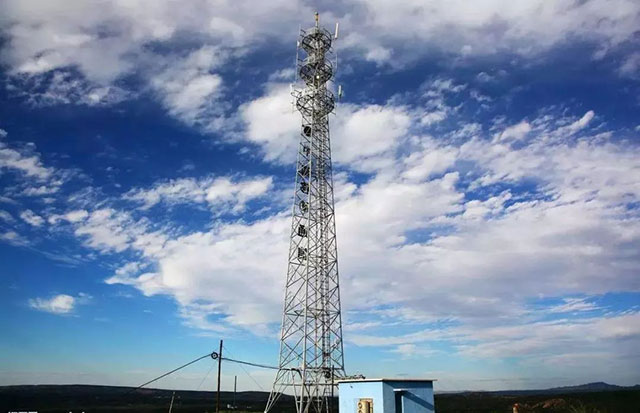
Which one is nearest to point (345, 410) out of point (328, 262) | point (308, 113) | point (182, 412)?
point (328, 262)

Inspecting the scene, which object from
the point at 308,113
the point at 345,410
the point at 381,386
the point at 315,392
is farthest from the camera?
the point at 308,113

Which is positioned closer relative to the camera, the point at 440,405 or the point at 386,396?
the point at 386,396

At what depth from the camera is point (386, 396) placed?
2241cm

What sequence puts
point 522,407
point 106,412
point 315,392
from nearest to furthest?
point 315,392 → point 522,407 → point 106,412

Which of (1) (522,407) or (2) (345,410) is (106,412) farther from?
(2) (345,410)

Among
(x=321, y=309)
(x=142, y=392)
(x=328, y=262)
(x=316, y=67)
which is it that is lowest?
(x=142, y=392)

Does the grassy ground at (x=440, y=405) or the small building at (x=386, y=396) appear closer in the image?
the small building at (x=386, y=396)

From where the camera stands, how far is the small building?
22469mm

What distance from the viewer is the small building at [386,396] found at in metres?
22.5

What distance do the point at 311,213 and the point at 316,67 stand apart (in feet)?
34.3

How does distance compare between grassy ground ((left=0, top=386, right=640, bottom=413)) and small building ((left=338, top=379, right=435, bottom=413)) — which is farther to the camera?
grassy ground ((left=0, top=386, right=640, bottom=413))

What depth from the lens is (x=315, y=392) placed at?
2761 cm

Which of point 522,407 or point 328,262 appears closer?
point 328,262

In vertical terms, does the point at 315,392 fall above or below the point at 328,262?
below
